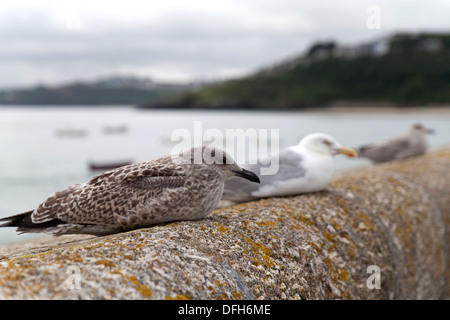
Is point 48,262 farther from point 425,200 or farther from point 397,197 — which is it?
point 425,200

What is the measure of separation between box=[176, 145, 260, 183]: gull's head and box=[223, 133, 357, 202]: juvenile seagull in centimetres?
126

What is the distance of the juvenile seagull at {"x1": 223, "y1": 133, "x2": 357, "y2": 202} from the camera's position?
651 centimetres

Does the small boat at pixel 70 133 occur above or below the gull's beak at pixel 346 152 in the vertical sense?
below

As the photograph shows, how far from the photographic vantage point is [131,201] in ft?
15.6

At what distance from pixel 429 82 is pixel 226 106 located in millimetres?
59641

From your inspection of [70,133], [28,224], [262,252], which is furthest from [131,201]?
[70,133]

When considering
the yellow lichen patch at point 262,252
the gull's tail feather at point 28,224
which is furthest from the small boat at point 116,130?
the yellow lichen patch at point 262,252

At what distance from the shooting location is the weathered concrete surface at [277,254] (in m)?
3.31

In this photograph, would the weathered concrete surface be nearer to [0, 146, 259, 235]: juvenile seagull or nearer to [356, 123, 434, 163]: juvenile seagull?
[0, 146, 259, 235]: juvenile seagull

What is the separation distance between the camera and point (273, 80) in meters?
142

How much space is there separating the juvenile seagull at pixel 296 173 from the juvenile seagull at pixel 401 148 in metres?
6.51

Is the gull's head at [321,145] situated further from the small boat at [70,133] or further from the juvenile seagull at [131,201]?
the small boat at [70,133]
